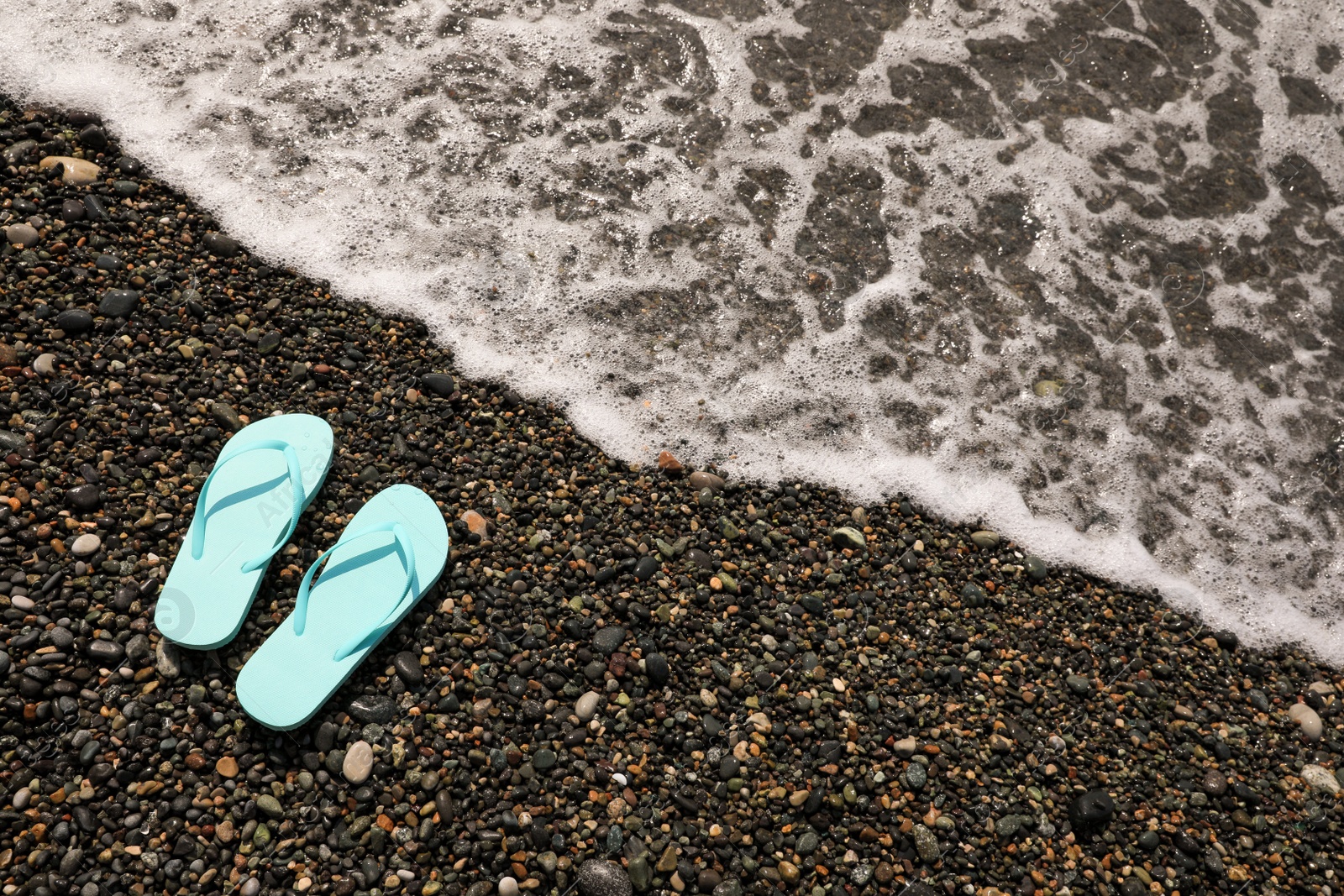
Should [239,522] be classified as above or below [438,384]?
below

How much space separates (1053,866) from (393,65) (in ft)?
19.3

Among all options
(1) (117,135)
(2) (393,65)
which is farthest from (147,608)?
(2) (393,65)

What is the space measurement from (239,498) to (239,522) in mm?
125

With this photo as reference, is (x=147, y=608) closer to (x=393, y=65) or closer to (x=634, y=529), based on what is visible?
(x=634, y=529)

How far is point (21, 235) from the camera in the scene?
3.89 metres

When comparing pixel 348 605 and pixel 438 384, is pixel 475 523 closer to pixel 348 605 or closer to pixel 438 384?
pixel 348 605

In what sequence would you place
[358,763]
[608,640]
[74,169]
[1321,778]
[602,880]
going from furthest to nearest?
[74,169] → [1321,778] → [608,640] → [358,763] → [602,880]

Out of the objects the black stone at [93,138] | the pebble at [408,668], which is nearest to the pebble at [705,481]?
the pebble at [408,668]

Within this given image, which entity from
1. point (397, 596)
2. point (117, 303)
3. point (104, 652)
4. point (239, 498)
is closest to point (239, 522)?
point (239, 498)

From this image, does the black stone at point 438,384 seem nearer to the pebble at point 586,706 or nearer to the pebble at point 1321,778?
the pebble at point 586,706

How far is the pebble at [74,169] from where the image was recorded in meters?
4.16

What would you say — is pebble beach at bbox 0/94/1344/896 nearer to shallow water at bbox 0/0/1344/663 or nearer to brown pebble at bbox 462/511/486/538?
brown pebble at bbox 462/511/486/538

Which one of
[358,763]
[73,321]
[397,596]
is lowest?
[358,763]

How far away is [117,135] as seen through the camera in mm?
4480
